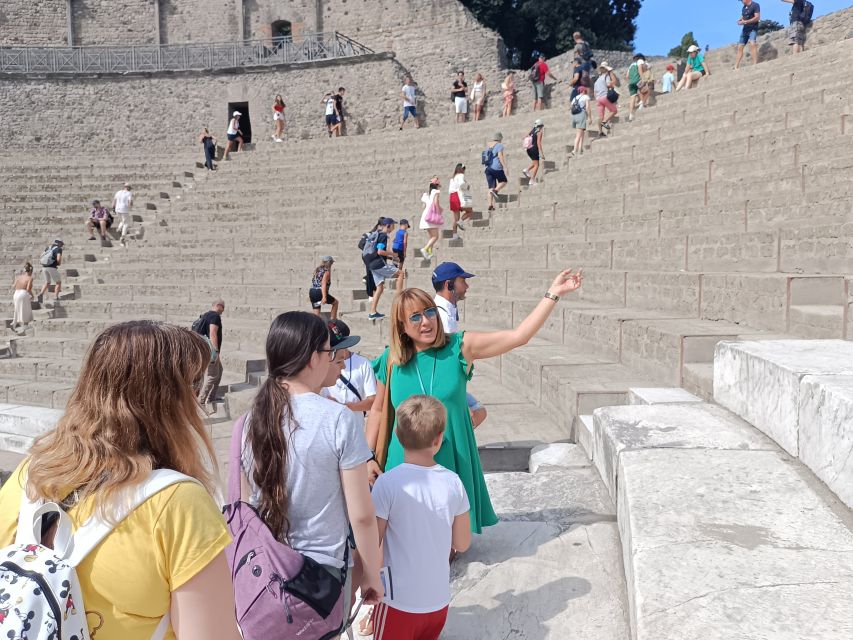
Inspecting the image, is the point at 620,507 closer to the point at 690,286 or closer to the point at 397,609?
the point at 397,609

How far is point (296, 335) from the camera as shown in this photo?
2.29 metres

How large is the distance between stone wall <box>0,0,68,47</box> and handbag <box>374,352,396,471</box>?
31414 mm

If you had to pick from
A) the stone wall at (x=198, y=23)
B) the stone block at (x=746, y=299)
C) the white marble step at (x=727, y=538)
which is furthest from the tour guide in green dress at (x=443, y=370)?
the stone wall at (x=198, y=23)

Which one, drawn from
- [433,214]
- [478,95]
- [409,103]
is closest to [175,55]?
[409,103]

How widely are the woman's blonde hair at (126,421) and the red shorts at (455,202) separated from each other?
1138 centimetres

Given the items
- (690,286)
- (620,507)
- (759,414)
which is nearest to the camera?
(620,507)

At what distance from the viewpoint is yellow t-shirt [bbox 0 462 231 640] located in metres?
1.30

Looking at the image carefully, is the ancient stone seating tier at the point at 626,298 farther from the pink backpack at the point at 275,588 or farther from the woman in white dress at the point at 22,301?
the pink backpack at the point at 275,588

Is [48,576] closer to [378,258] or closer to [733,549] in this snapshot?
[733,549]

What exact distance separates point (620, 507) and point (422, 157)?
1467cm

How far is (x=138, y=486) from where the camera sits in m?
1.36

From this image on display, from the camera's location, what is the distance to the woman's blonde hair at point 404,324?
3.13 meters

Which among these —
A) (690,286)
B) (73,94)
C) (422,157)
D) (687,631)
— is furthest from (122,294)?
(73,94)

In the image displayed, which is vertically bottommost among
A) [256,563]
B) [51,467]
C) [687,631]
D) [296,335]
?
[687,631]
